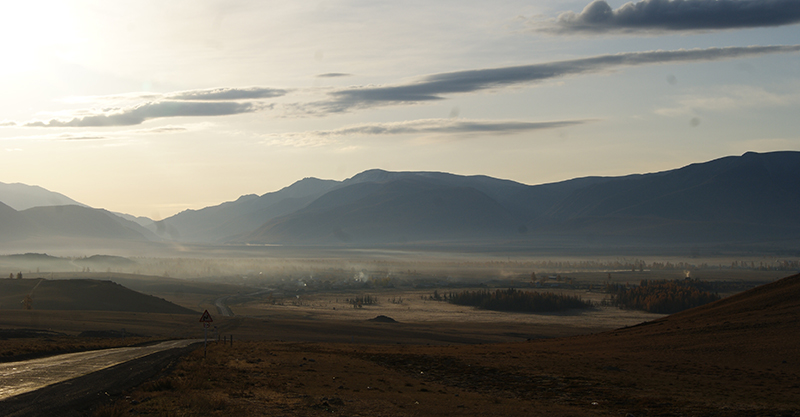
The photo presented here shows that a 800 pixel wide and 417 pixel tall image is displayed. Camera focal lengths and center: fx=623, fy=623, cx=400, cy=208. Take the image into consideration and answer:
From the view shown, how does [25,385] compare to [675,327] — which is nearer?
[25,385]

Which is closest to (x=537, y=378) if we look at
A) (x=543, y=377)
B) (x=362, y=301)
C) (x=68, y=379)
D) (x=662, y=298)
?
(x=543, y=377)

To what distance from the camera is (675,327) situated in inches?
1834

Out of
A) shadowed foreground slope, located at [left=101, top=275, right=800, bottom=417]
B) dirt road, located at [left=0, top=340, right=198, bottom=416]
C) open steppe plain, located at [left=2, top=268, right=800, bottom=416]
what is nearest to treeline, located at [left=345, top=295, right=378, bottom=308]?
open steppe plain, located at [left=2, top=268, right=800, bottom=416]

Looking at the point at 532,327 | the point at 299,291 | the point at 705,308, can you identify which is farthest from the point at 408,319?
the point at 299,291

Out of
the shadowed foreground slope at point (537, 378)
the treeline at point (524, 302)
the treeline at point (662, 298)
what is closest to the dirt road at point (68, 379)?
the shadowed foreground slope at point (537, 378)

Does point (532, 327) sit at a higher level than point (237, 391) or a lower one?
lower

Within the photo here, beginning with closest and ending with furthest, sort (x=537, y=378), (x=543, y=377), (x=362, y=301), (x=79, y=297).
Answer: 1. (x=537, y=378)
2. (x=543, y=377)
3. (x=79, y=297)
4. (x=362, y=301)

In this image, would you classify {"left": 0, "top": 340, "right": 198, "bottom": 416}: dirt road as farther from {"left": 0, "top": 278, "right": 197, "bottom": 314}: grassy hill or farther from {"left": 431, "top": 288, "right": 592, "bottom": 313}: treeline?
{"left": 431, "top": 288, "right": 592, "bottom": 313}: treeline

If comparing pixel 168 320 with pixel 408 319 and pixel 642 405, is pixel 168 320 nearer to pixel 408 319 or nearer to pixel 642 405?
pixel 408 319

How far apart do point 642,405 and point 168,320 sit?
68.7 m

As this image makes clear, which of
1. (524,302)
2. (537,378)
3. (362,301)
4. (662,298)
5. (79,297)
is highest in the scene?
(537,378)

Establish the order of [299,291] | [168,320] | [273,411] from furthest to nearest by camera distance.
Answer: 1. [299,291]
2. [168,320]
3. [273,411]

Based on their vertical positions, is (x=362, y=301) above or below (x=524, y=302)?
below

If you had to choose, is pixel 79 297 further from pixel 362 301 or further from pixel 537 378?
pixel 537 378
